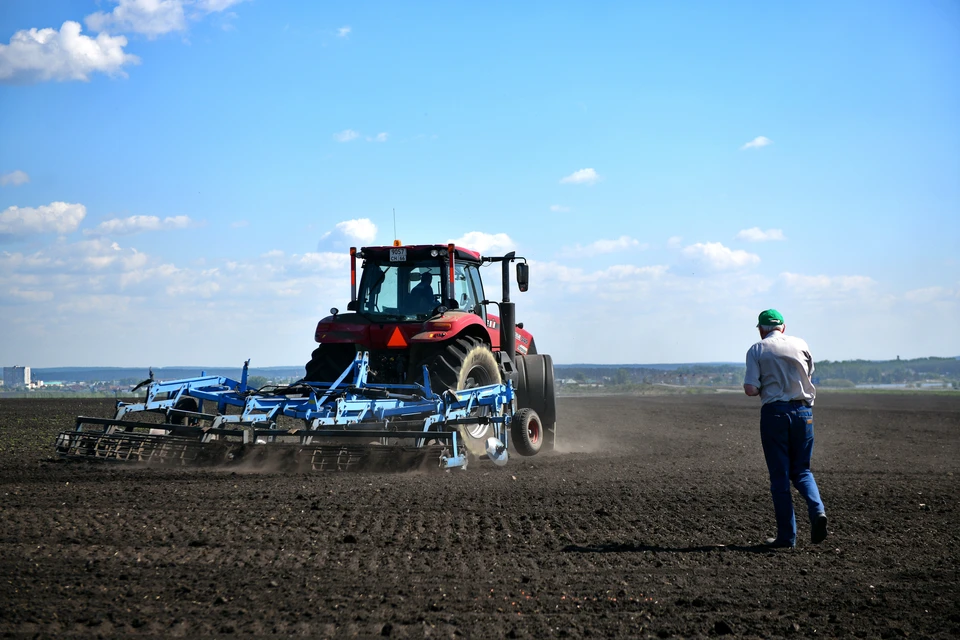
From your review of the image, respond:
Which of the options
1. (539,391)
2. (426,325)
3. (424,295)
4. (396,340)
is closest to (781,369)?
(426,325)

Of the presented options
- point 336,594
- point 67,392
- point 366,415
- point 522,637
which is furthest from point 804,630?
point 67,392

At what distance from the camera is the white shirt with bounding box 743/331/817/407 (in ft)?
20.9

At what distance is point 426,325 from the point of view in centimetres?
1090

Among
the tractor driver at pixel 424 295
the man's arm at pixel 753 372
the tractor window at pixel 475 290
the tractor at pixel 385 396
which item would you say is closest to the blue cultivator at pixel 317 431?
the tractor at pixel 385 396

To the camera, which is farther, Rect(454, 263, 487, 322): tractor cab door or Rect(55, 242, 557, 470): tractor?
Rect(454, 263, 487, 322): tractor cab door

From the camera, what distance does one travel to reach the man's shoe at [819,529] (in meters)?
6.14

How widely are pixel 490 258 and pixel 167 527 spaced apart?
23.0 ft

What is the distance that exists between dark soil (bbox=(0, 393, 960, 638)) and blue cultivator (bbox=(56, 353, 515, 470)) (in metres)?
0.35

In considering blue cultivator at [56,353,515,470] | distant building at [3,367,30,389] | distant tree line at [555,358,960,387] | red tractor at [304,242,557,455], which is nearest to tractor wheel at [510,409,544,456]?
red tractor at [304,242,557,455]

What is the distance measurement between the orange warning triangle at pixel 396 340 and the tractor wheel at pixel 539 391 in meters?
2.67

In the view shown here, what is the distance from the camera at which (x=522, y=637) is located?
13.6 feet

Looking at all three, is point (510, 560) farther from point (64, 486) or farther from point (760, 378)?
point (64, 486)

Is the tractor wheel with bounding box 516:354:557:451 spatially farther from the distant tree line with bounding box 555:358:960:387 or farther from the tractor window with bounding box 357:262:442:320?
the distant tree line with bounding box 555:358:960:387

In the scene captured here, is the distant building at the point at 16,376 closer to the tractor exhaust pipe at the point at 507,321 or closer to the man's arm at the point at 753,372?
the tractor exhaust pipe at the point at 507,321
